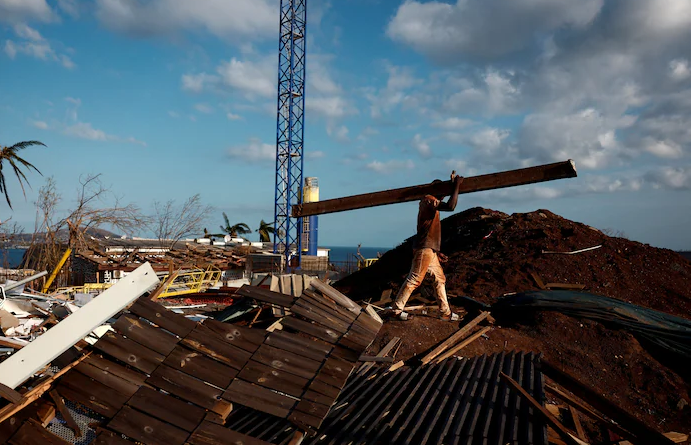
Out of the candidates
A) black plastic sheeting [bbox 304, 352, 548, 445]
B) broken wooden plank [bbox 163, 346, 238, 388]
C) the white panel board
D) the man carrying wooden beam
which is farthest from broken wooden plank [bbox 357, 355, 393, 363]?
the white panel board

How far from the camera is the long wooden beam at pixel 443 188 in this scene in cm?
701

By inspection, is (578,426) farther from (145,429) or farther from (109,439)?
Answer: (109,439)

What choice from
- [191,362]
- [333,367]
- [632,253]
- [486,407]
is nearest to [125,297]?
[191,362]

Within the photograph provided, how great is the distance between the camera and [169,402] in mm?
4102

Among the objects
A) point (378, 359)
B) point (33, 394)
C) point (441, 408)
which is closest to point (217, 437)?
point (33, 394)

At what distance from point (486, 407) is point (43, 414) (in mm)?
3846

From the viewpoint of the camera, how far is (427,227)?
8273 mm

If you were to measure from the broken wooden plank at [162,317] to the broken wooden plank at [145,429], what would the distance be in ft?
2.59

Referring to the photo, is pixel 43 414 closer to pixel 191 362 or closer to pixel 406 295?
pixel 191 362

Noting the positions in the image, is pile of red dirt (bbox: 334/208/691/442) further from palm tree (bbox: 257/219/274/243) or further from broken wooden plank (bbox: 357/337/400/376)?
palm tree (bbox: 257/219/274/243)

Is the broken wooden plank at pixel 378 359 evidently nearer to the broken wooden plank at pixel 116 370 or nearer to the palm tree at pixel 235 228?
the broken wooden plank at pixel 116 370

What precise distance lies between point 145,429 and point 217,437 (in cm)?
57

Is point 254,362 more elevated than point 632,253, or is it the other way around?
point 632,253

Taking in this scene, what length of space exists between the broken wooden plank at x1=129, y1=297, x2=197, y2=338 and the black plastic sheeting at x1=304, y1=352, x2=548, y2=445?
1.55 metres
